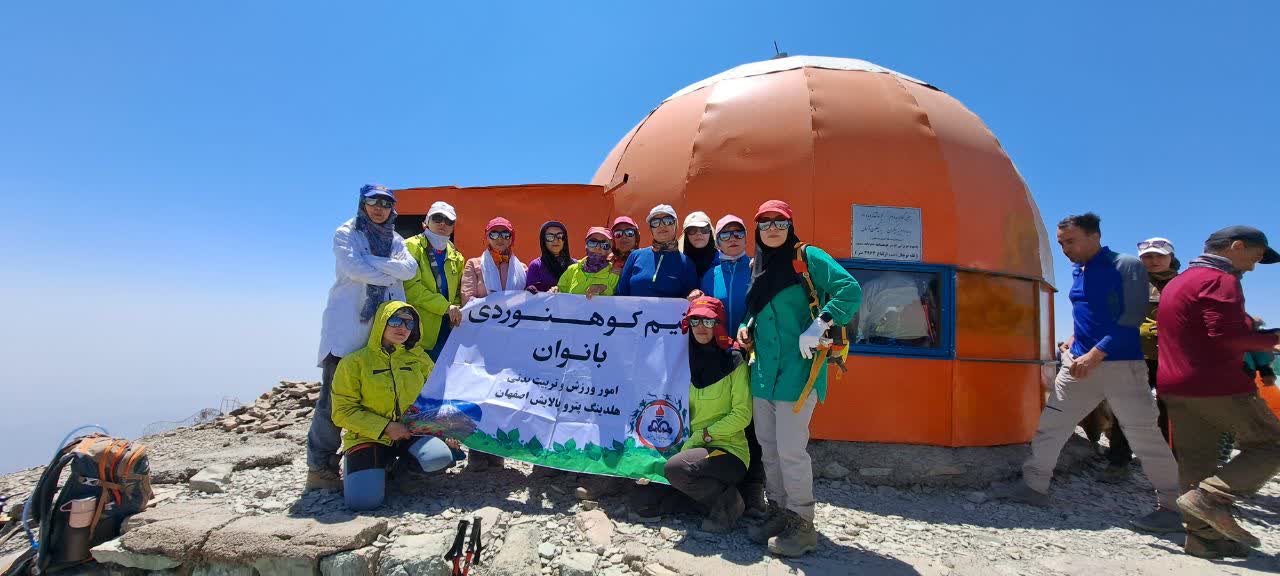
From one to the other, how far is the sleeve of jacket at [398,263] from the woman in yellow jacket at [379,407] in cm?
28

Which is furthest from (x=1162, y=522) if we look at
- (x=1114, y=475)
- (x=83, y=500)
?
(x=83, y=500)

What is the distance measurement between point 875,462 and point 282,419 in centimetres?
736

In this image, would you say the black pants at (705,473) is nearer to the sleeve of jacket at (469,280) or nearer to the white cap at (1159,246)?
the sleeve of jacket at (469,280)

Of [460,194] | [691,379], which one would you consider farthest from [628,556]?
[460,194]

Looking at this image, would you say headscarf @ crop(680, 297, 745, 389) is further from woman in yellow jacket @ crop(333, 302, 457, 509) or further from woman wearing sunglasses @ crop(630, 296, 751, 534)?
woman in yellow jacket @ crop(333, 302, 457, 509)

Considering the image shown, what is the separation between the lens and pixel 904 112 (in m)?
5.93

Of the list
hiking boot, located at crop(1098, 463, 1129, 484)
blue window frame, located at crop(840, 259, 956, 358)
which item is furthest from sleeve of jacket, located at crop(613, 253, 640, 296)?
hiking boot, located at crop(1098, 463, 1129, 484)

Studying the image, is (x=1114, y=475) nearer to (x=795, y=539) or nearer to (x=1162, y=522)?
(x=1162, y=522)

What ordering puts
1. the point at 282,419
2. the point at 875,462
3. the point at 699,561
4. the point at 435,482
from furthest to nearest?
the point at 282,419, the point at 875,462, the point at 435,482, the point at 699,561

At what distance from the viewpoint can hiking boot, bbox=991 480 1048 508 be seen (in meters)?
4.93

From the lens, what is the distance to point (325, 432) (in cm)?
444

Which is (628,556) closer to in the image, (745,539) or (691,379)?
(745,539)

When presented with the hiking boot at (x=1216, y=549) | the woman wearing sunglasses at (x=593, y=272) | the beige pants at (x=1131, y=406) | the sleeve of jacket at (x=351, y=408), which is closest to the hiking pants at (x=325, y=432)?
the sleeve of jacket at (x=351, y=408)

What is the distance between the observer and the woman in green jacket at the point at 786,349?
3.45 meters
